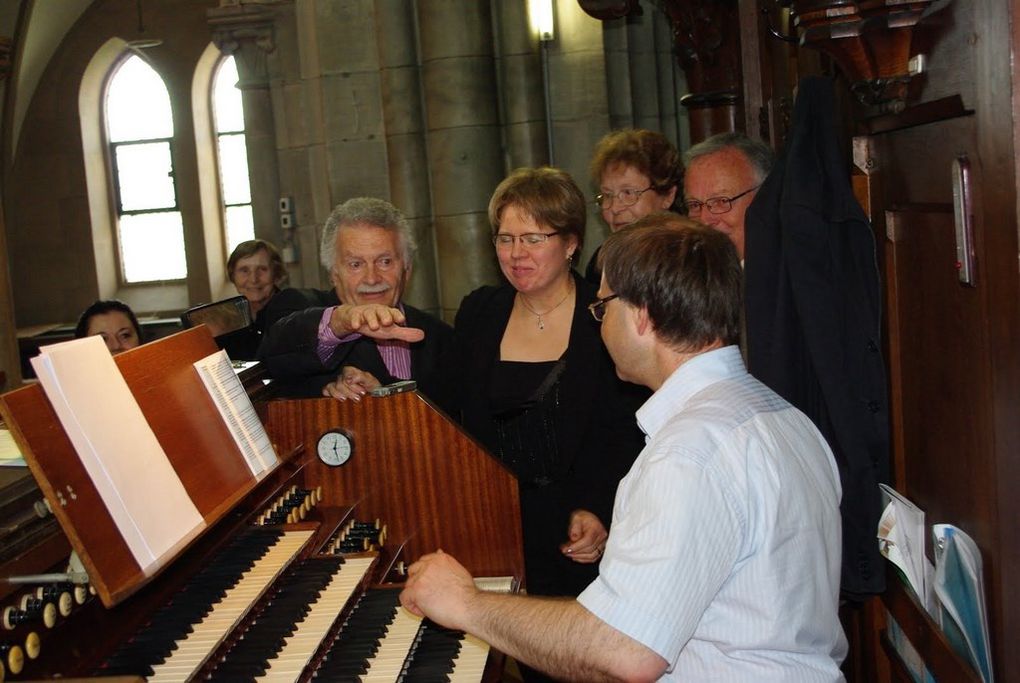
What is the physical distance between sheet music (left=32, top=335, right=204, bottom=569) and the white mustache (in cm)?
110

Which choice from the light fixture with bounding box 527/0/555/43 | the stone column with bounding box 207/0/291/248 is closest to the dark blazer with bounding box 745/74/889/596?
the light fixture with bounding box 527/0/555/43

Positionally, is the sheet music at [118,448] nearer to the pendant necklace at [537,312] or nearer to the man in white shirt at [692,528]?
the man in white shirt at [692,528]

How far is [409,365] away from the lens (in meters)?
3.38

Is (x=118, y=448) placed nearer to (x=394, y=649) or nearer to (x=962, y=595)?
(x=394, y=649)

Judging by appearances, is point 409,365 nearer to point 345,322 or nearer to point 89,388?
point 345,322

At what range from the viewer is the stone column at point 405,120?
6930 mm

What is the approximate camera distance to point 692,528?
5.72 ft

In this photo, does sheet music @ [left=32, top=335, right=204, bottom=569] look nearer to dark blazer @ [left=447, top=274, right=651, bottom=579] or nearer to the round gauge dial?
the round gauge dial

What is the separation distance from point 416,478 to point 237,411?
0.54m

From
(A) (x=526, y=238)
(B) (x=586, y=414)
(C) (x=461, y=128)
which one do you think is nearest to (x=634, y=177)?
(A) (x=526, y=238)

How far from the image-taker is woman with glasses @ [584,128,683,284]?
3701 millimetres

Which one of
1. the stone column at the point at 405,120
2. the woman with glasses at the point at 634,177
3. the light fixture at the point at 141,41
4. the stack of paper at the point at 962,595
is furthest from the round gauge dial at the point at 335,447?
the light fixture at the point at 141,41

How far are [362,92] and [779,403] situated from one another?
18.6ft

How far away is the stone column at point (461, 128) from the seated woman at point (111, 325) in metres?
2.41
